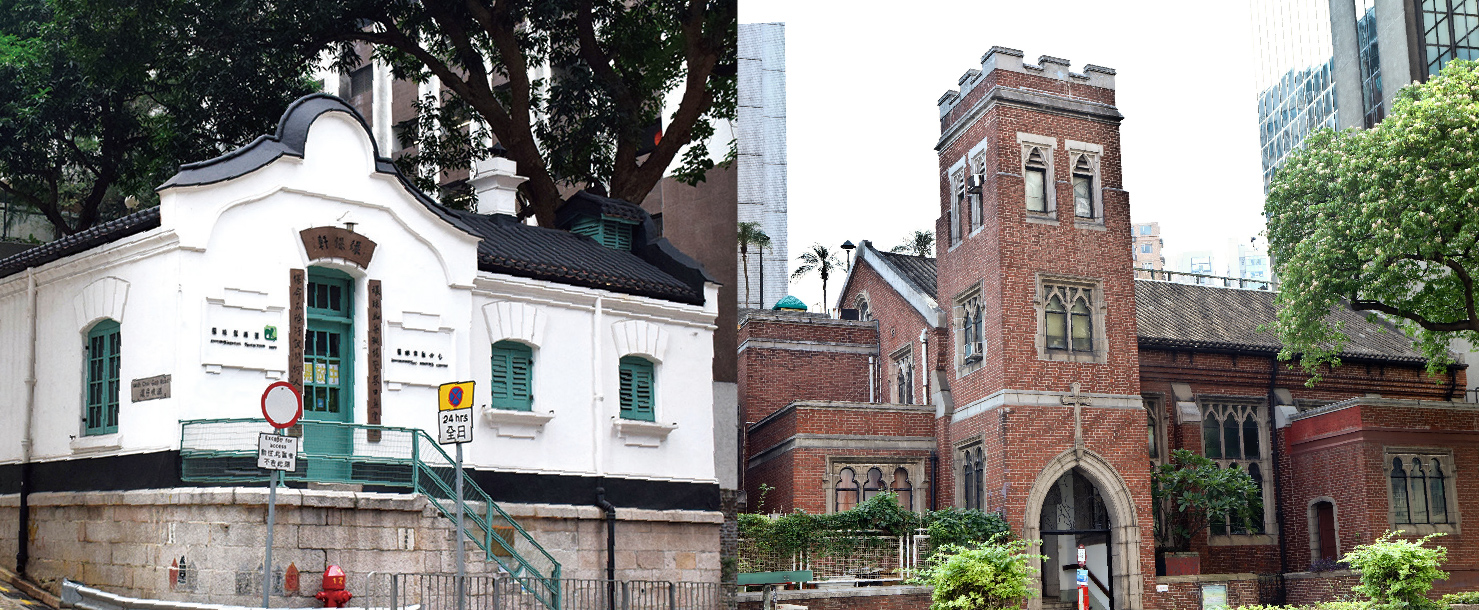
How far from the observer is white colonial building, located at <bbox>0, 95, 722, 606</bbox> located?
9617 mm

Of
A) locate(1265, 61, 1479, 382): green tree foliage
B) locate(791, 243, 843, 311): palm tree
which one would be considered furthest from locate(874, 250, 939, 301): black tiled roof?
locate(1265, 61, 1479, 382): green tree foliage

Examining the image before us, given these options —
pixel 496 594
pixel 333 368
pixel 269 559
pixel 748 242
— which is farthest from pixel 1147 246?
pixel 333 368

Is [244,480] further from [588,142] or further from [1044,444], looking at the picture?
[1044,444]

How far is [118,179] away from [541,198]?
3.77 m

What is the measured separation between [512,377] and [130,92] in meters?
4.25

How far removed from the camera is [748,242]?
6.64m

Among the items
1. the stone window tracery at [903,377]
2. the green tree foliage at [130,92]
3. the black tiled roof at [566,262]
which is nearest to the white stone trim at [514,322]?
the black tiled roof at [566,262]

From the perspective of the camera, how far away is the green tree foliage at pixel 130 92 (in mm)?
11727

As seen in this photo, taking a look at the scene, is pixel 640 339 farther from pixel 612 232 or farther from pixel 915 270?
pixel 915 270

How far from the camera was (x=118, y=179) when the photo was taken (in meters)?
12.5

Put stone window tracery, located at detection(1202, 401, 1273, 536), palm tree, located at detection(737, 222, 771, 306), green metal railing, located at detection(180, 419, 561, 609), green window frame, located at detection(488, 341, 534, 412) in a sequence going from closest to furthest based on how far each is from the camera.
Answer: stone window tracery, located at detection(1202, 401, 1273, 536)
palm tree, located at detection(737, 222, 771, 306)
green metal railing, located at detection(180, 419, 561, 609)
green window frame, located at detection(488, 341, 534, 412)

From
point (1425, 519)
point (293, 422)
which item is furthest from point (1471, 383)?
point (293, 422)

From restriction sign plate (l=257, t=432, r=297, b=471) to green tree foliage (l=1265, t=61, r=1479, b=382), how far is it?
6.13 meters

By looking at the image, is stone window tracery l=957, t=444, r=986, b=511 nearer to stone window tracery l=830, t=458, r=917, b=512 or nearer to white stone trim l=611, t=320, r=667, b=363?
stone window tracery l=830, t=458, r=917, b=512
